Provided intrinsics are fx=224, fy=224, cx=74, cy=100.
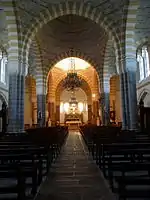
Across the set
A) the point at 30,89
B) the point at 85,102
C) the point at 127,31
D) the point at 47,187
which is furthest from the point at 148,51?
the point at 85,102

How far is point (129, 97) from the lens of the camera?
12.9m

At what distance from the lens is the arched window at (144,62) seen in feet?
67.6

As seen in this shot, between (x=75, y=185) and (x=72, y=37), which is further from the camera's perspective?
(x=72, y=37)

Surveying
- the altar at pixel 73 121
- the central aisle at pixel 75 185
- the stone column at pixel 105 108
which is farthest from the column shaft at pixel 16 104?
the altar at pixel 73 121

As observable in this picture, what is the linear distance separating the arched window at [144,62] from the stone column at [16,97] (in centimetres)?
1238

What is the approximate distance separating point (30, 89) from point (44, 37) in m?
9.85

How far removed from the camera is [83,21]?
778 inches

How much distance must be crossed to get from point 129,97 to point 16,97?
653 cm

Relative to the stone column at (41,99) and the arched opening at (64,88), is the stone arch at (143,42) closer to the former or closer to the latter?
the stone column at (41,99)

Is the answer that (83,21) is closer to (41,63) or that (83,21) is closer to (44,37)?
(44,37)

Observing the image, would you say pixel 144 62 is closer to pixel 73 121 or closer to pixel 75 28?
pixel 75 28

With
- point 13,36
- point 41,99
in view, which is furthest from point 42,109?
point 13,36

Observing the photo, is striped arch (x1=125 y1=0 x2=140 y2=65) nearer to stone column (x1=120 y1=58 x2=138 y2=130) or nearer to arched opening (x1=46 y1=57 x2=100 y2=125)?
stone column (x1=120 y1=58 x2=138 y2=130)

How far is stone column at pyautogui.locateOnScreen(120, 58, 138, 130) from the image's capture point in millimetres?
12703
